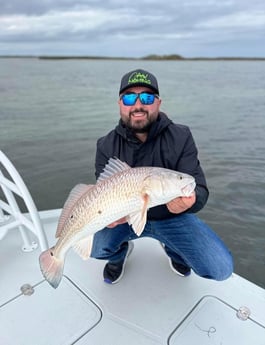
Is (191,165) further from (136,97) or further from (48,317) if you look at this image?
(48,317)

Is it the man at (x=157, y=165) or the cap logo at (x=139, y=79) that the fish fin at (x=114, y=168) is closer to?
the man at (x=157, y=165)

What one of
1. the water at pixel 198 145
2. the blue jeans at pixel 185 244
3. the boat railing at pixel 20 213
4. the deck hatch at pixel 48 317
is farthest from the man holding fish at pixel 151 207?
the water at pixel 198 145

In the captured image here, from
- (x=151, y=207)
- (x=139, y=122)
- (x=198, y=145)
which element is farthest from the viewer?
(x=198, y=145)

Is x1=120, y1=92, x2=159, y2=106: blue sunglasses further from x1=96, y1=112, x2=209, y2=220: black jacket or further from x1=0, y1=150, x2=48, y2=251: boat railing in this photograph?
x1=0, y1=150, x2=48, y2=251: boat railing

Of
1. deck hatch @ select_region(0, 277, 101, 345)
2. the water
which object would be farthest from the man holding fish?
the water

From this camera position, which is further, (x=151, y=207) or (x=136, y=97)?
(x=136, y=97)

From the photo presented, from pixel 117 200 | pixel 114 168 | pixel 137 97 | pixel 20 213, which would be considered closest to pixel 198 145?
pixel 137 97

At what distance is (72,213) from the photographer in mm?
2369

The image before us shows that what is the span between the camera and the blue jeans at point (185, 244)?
2.86m

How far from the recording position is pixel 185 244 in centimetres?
296

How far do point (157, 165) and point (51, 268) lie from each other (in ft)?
4.24

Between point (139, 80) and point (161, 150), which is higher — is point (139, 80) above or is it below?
above

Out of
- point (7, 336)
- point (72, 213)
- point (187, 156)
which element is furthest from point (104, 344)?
point (187, 156)

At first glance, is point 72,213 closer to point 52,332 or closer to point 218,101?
point 52,332
